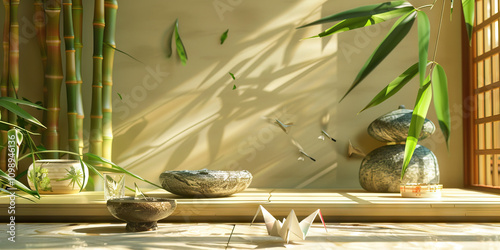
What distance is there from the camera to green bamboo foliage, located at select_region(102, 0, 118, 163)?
8.86ft

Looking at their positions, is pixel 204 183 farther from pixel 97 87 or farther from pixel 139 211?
pixel 97 87

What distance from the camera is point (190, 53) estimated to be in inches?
113

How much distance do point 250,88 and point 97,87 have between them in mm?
806

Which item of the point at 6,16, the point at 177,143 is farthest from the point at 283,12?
the point at 6,16

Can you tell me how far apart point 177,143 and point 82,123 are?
0.51 meters

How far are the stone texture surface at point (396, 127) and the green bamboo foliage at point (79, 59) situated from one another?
58.9 inches

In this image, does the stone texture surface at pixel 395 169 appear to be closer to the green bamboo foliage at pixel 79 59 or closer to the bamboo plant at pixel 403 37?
the bamboo plant at pixel 403 37

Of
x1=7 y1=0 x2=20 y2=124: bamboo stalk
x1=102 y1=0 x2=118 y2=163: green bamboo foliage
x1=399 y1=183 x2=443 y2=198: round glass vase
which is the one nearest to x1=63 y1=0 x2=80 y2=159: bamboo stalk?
x1=102 y1=0 x2=118 y2=163: green bamboo foliage

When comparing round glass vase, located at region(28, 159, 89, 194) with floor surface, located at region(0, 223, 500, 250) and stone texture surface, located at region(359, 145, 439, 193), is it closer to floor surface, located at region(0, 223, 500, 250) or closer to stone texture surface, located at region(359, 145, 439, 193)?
floor surface, located at region(0, 223, 500, 250)

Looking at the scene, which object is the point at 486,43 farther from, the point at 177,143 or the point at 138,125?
the point at 138,125

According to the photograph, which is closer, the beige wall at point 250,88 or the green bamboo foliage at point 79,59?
the green bamboo foliage at point 79,59

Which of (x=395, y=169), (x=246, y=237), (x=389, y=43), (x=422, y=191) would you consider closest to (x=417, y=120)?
(x=389, y=43)

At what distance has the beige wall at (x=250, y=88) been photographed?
2818mm

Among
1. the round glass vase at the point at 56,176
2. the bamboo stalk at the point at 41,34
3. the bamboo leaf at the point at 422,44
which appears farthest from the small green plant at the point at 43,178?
the bamboo leaf at the point at 422,44
